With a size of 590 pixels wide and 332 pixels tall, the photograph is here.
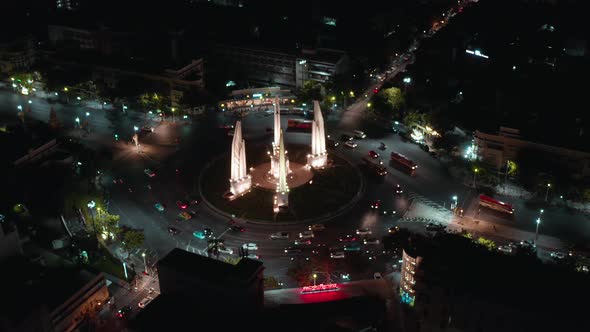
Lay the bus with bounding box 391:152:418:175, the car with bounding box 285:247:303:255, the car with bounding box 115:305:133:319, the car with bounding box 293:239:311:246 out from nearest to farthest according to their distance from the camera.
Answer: the car with bounding box 115:305:133:319, the car with bounding box 285:247:303:255, the car with bounding box 293:239:311:246, the bus with bounding box 391:152:418:175

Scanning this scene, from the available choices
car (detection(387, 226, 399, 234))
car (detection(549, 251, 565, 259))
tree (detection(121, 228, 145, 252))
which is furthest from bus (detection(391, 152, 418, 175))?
tree (detection(121, 228, 145, 252))

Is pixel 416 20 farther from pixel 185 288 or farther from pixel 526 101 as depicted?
pixel 185 288

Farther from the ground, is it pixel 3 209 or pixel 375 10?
pixel 375 10

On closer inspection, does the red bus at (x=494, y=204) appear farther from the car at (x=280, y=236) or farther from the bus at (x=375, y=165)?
the car at (x=280, y=236)

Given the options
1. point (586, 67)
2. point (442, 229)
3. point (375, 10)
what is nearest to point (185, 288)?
point (442, 229)

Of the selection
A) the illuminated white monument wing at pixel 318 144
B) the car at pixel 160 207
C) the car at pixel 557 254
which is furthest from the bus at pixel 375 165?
the car at pixel 160 207

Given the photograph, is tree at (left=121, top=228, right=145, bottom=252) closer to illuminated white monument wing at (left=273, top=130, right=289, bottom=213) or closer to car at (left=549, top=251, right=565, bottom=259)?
illuminated white monument wing at (left=273, top=130, right=289, bottom=213)

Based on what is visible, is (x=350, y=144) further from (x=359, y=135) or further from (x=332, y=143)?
(x=359, y=135)
